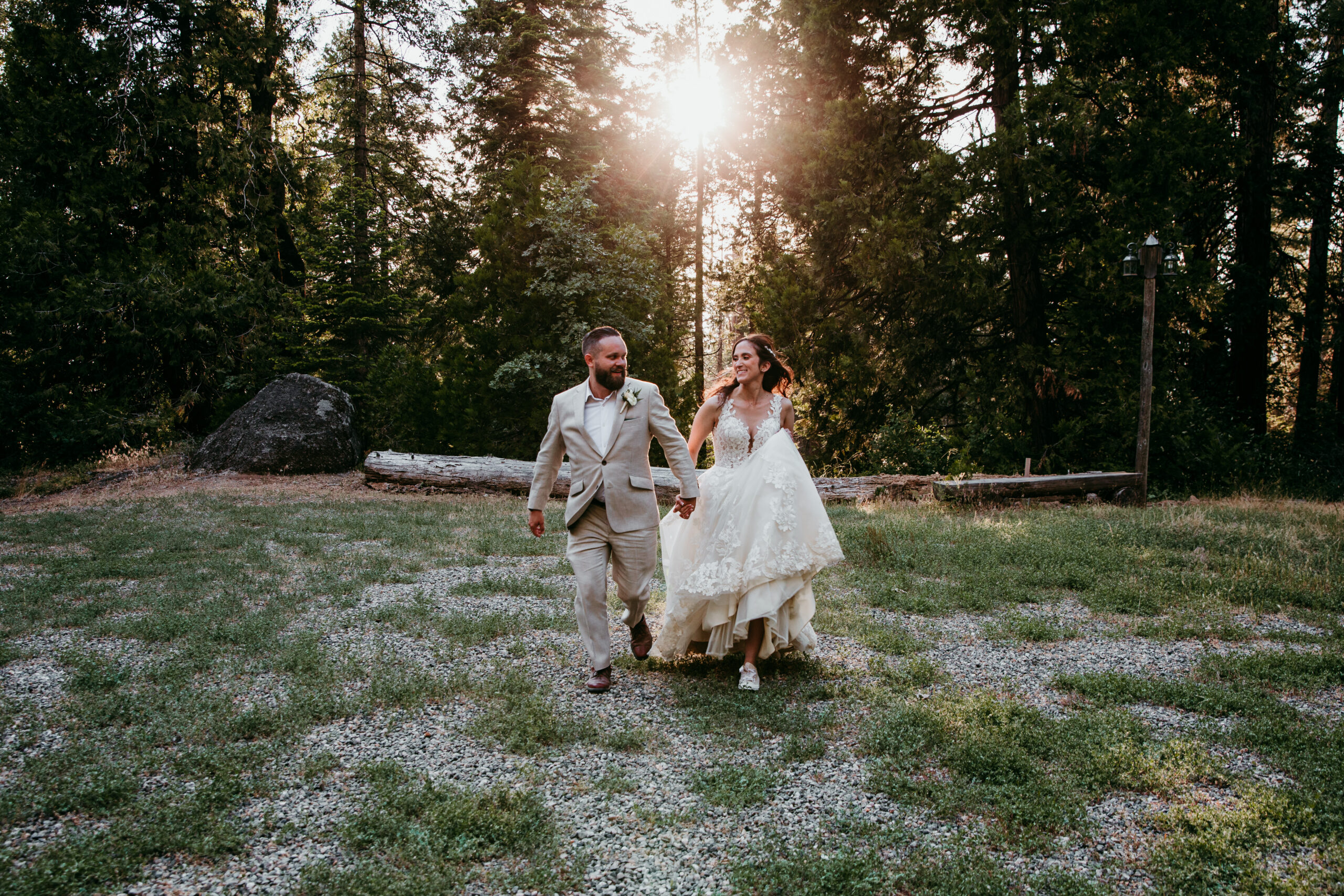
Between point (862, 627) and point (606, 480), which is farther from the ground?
point (606, 480)

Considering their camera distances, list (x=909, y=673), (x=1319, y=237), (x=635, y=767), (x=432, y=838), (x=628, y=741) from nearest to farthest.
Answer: (x=432, y=838) < (x=635, y=767) < (x=628, y=741) < (x=909, y=673) < (x=1319, y=237)

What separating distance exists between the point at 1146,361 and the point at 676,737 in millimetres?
11871

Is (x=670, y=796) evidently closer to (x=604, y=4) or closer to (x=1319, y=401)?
(x=1319, y=401)

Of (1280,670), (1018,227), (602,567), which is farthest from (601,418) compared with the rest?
(1018,227)

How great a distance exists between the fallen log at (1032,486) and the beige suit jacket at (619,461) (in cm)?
873

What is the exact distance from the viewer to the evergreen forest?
13.4m

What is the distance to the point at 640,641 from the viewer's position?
5.21 meters

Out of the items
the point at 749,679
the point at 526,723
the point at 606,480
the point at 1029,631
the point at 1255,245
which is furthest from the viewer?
the point at 1255,245

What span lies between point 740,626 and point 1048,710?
1.88 metres

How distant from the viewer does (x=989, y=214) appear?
43.9 feet

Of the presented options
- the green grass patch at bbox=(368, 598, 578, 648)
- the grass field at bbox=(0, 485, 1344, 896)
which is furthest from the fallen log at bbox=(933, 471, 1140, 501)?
the green grass patch at bbox=(368, 598, 578, 648)

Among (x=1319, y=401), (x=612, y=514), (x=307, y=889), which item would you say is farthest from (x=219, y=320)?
(x=1319, y=401)

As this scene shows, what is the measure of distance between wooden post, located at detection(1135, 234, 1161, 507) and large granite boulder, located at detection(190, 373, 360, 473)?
15696 millimetres

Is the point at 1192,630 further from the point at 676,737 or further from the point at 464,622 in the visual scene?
the point at 464,622
